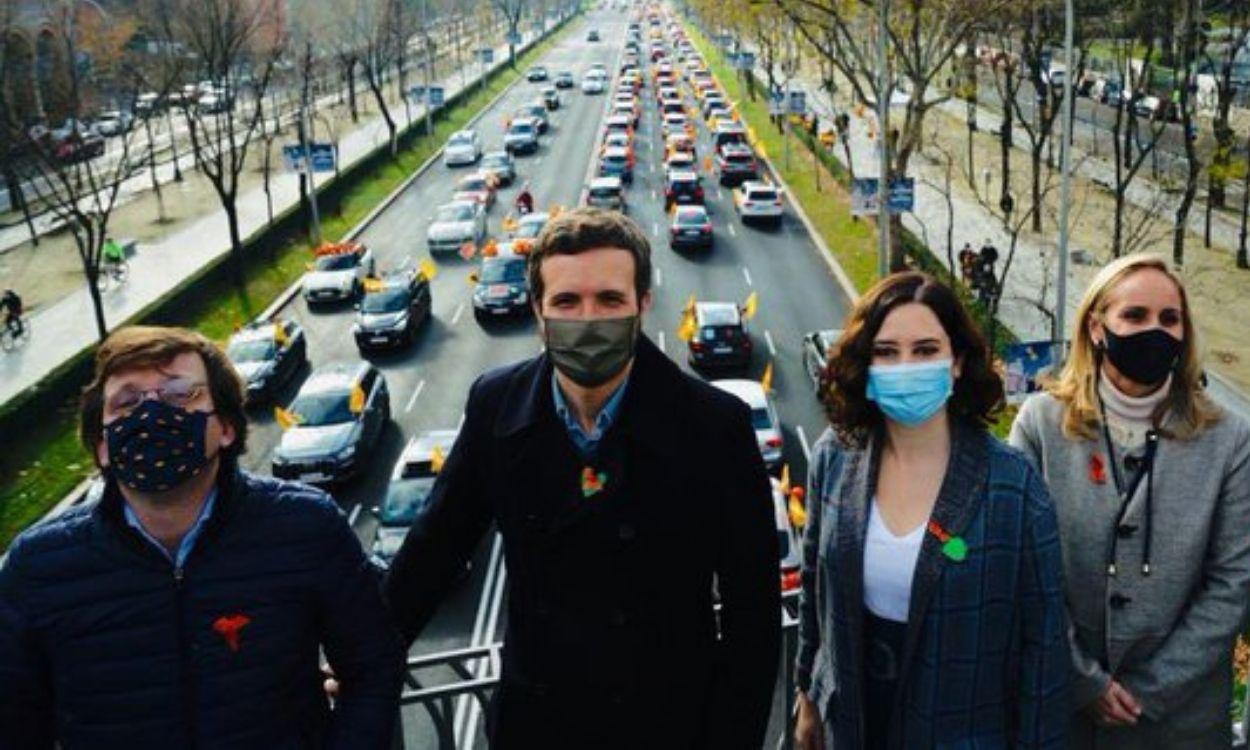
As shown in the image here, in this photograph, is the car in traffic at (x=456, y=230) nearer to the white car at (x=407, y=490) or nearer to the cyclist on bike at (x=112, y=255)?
the cyclist on bike at (x=112, y=255)

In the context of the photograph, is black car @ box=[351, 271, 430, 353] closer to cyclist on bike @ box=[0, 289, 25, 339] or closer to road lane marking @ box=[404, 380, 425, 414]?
road lane marking @ box=[404, 380, 425, 414]

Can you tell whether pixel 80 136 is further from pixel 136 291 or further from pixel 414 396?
pixel 414 396

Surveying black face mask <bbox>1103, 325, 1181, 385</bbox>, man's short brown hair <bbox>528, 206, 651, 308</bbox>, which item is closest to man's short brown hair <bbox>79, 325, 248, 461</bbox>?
man's short brown hair <bbox>528, 206, 651, 308</bbox>

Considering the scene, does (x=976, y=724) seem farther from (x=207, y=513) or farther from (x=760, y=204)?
(x=760, y=204)

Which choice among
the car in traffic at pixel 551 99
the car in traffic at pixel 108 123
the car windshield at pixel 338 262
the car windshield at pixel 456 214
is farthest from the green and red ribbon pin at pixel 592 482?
the car in traffic at pixel 551 99

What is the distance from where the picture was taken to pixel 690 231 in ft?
117

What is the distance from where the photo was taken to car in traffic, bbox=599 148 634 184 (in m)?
45.2

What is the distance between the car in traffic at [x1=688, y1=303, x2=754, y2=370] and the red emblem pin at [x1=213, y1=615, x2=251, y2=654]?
21009 mm

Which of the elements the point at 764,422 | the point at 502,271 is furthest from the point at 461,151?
the point at 764,422

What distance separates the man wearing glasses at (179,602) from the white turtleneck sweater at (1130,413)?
280 cm

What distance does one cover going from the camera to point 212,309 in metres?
29.9

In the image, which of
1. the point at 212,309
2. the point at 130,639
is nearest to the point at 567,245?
the point at 130,639

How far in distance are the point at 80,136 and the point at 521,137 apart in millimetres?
28270

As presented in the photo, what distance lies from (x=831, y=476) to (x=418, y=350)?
942 inches
